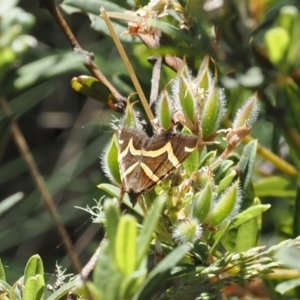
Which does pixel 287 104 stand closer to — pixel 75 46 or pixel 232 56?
pixel 75 46

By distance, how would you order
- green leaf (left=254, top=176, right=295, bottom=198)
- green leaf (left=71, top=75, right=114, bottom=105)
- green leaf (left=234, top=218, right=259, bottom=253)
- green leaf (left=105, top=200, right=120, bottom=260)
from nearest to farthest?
green leaf (left=105, top=200, right=120, bottom=260) < green leaf (left=234, top=218, right=259, bottom=253) < green leaf (left=71, top=75, right=114, bottom=105) < green leaf (left=254, top=176, right=295, bottom=198)

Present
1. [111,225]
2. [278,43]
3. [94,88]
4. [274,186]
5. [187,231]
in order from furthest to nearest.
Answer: [274,186], [94,88], [187,231], [278,43], [111,225]

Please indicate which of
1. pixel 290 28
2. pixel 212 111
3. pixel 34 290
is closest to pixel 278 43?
pixel 290 28

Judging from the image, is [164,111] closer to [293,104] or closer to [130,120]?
[130,120]

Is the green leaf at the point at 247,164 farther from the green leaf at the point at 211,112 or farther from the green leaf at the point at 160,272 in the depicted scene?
the green leaf at the point at 160,272

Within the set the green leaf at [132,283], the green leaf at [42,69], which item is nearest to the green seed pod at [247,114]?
the green leaf at [42,69]

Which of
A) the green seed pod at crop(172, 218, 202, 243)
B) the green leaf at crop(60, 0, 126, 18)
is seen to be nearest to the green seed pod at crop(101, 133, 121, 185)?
the green seed pod at crop(172, 218, 202, 243)

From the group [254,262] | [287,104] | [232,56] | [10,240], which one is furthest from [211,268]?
[10,240]

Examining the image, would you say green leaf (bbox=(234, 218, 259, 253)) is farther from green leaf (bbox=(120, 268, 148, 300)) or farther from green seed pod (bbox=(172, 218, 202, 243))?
green leaf (bbox=(120, 268, 148, 300))
